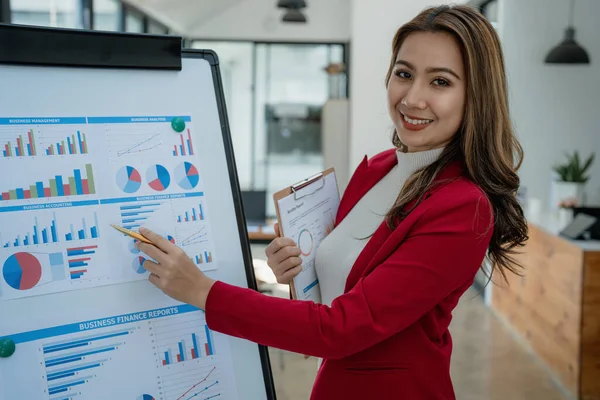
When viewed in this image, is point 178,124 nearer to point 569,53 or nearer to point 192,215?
point 192,215

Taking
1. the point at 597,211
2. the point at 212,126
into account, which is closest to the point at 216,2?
the point at 597,211

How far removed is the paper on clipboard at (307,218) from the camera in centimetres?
142

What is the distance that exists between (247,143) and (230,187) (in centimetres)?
831

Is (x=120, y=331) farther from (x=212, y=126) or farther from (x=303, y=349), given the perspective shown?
(x=212, y=126)

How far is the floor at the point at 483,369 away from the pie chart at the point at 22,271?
2.69 metres

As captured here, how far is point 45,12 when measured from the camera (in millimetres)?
4770

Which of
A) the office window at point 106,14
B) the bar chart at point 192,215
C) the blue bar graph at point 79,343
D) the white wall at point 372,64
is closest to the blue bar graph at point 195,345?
the blue bar graph at point 79,343

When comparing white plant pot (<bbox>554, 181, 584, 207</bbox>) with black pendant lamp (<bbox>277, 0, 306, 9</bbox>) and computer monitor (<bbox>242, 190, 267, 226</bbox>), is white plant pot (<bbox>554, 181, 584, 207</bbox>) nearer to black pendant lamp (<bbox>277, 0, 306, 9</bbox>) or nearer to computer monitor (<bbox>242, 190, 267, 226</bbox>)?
computer monitor (<bbox>242, 190, 267, 226</bbox>)

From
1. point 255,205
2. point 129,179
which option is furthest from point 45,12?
point 129,179

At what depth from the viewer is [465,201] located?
1194 mm

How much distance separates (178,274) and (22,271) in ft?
0.94

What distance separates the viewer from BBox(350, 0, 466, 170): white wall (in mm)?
3541

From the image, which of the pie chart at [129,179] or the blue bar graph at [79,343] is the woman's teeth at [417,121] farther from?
the blue bar graph at [79,343]

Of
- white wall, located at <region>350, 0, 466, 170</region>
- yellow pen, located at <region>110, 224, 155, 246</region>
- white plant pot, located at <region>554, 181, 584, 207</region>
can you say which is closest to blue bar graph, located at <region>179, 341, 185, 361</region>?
yellow pen, located at <region>110, 224, 155, 246</region>
